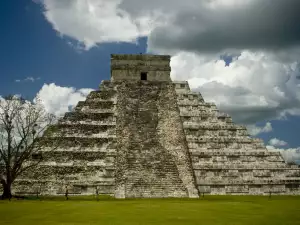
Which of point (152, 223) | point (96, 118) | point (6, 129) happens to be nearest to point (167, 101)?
point (96, 118)

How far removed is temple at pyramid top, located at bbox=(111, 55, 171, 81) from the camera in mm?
28453

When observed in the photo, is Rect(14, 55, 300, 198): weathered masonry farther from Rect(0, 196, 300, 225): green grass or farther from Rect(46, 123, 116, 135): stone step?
Rect(0, 196, 300, 225): green grass

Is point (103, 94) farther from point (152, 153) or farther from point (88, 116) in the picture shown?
point (152, 153)

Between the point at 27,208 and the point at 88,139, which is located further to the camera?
the point at 88,139

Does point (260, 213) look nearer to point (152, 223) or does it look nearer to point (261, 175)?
point (152, 223)

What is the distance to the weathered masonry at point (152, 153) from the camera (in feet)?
66.3

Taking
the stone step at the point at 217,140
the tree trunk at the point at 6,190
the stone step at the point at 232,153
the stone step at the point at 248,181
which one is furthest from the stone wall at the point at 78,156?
the stone step at the point at 248,181

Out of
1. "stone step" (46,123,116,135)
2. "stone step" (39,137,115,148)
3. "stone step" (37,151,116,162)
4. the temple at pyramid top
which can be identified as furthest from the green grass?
the temple at pyramid top

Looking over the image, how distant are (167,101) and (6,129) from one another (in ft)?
34.7

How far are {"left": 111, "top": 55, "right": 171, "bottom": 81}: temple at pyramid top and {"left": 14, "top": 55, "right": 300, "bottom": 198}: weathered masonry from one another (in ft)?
4.81

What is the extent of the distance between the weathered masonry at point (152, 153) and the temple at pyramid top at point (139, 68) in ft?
4.81

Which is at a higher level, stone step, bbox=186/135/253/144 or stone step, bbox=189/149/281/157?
stone step, bbox=186/135/253/144

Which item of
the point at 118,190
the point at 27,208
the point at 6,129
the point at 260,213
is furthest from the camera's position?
the point at 6,129

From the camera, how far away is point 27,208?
14.3 m
